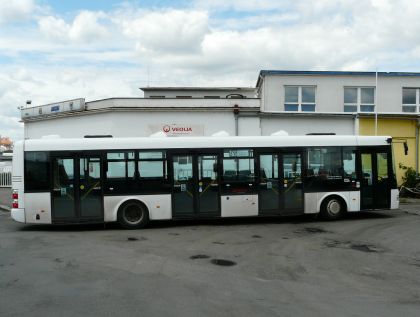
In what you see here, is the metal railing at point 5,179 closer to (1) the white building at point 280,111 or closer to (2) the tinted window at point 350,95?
(1) the white building at point 280,111

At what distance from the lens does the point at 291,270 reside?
823cm

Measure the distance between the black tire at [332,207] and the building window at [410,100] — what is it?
14.6m

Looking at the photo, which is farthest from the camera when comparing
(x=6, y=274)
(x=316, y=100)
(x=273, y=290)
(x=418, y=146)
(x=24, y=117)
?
(x=24, y=117)

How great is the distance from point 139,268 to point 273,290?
256 centimetres

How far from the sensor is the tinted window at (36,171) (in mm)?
13445

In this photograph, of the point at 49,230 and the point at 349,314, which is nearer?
the point at 349,314

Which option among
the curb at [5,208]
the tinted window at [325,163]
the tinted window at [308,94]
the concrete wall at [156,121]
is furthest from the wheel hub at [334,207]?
the tinted window at [308,94]

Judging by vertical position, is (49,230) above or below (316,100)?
below

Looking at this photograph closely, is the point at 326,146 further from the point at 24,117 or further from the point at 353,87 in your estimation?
the point at 24,117

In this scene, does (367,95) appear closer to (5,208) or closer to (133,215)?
(133,215)

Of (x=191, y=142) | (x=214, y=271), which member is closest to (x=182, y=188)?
(x=191, y=142)

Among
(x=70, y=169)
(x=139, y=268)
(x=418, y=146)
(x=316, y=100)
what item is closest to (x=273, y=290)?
(x=139, y=268)

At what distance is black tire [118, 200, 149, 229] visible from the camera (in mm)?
13734

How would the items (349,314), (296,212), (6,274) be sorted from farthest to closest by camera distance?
(296,212), (6,274), (349,314)
